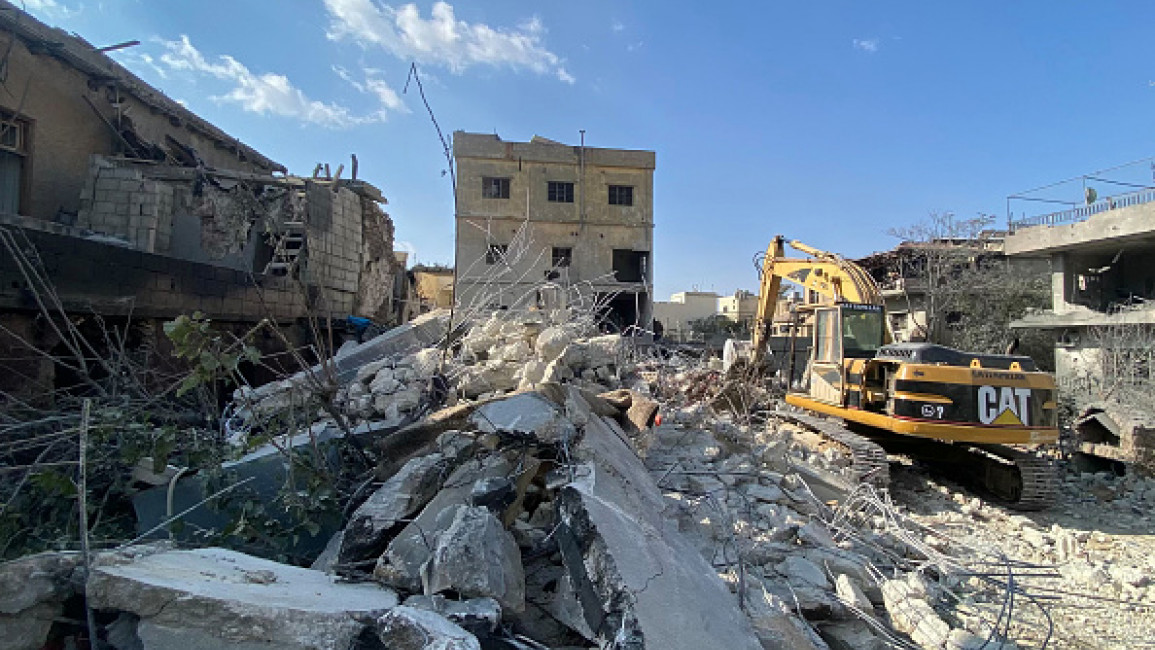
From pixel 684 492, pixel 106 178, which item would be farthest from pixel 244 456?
pixel 106 178

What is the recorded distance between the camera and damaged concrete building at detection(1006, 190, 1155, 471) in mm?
9783

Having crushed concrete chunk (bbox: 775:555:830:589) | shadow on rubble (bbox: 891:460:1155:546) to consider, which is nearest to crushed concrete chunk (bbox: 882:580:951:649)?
crushed concrete chunk (bbox: 775:555:830:589)

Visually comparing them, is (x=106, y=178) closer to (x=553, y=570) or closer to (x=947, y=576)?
(x=553, y=570)

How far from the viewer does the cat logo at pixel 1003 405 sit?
6.43m

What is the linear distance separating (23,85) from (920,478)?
51.3ft

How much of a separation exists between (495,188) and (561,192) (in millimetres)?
2728

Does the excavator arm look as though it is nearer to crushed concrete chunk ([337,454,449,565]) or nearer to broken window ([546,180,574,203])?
crushed concrete chunk ([337,454,449,565])

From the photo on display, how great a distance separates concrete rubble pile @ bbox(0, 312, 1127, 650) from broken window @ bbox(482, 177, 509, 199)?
65.5 ft

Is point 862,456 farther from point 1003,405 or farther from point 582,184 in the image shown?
point 582,184

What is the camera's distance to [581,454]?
3.31m

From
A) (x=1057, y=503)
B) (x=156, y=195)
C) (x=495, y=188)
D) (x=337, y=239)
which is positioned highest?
(x=495, y=188)

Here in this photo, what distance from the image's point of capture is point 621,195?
2477cm

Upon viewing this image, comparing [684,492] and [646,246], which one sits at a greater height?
[646,246]

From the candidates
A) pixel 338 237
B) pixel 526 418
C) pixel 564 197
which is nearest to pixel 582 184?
pixel 564 197
